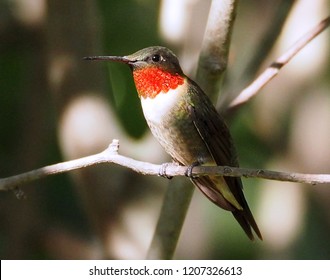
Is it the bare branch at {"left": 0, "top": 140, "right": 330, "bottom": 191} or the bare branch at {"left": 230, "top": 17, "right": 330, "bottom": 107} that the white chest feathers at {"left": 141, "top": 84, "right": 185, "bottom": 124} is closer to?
the bare branch at {"left": 230, "top": 17, "right": 330, "bottom": 107}

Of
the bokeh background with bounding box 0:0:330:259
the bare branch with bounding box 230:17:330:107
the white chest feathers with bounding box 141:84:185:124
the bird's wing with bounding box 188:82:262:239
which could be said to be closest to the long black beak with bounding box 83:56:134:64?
the white chest feathers with bounding box 141:84:185:124

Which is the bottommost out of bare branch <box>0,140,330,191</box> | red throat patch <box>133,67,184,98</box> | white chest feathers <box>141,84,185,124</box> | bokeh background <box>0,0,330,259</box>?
bare branch <box>0,140,330,191</box>

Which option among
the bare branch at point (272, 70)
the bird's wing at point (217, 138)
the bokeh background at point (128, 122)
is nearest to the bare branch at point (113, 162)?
the bird's wing at point (217, 138)

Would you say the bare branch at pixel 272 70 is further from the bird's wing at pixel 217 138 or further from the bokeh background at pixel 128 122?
the bokeh background at pixel 128 122
